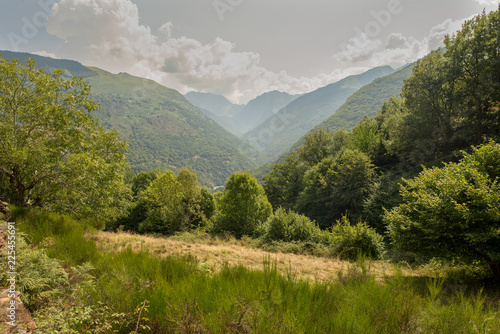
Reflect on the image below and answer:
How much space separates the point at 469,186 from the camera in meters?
6.78

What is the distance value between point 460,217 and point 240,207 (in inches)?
796

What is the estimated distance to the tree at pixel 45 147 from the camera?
7.00 meters

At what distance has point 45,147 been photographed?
7.08 meters

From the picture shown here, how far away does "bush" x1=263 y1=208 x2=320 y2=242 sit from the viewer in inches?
603

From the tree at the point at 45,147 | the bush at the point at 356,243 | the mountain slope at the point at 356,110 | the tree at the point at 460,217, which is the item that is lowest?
the bush at the point at 356,243

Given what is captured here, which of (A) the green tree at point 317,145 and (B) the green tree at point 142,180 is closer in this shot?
(B) the green tree at point 142,180

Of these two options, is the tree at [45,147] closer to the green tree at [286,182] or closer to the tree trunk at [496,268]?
the tree trunk at [496,268]

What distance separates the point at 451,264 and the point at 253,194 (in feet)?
62.4

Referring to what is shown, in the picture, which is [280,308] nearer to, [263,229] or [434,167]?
[434,167]

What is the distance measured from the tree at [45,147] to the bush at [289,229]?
11.0m

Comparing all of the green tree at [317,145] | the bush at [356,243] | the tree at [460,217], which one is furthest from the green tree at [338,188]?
the tree at [460,217]

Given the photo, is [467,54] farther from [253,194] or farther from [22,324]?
[22,324]

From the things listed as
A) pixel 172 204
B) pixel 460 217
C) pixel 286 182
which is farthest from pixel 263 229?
pixel 286 182

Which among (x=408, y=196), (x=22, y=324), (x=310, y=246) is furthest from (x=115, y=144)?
(x=408, y=196)
